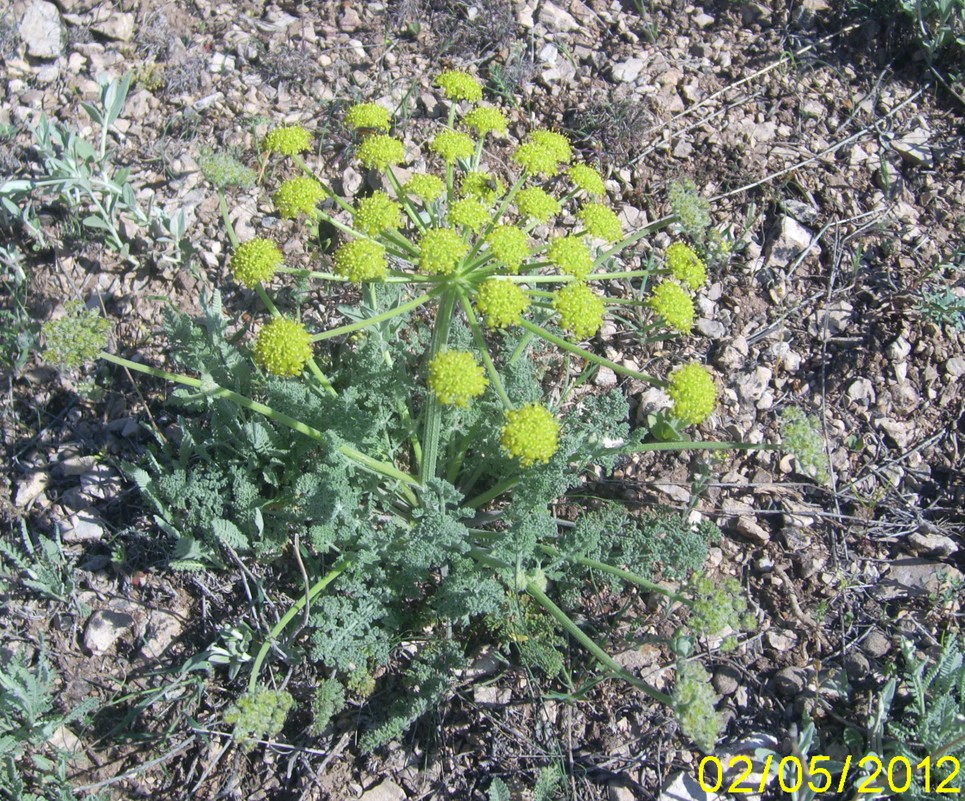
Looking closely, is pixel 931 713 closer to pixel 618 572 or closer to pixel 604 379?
pixel 618 572

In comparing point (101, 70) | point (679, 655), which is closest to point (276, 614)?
point (679, 655)

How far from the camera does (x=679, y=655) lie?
3252 mm

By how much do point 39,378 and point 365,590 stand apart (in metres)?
2.55

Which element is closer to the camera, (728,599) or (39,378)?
(728,599)

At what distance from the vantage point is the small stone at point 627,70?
5.85m

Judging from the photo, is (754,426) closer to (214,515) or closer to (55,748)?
(214,515)

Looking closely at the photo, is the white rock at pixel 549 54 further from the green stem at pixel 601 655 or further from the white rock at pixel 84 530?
the white rock at pixel 84 530

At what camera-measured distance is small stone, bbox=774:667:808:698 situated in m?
3.96

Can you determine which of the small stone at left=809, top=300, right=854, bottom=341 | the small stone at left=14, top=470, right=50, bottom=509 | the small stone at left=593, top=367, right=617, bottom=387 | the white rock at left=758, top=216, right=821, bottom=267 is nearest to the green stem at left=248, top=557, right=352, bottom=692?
the small stone at left=14, top=470, right=50, bottom=509

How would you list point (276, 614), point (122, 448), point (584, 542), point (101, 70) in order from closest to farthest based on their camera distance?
point (584, 542) < point (276, 614) < point (122, 448) < point (101, 70)

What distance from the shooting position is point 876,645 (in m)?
4.04

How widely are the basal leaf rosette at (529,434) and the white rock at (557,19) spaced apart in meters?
4.09

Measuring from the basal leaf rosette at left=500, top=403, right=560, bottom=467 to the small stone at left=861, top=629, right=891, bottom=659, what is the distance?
7.30 feet

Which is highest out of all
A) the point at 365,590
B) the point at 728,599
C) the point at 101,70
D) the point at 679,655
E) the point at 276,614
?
the point at 101,70
